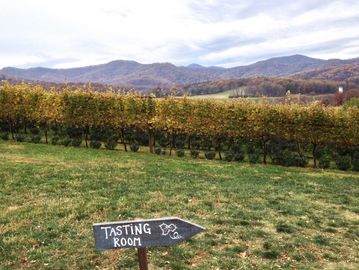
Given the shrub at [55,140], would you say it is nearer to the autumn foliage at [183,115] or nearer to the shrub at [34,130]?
the autumn foliage at [183,115]

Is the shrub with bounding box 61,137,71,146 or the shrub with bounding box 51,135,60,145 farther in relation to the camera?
the shrub with bounding box 51,135,60,145

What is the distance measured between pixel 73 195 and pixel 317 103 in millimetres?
22744

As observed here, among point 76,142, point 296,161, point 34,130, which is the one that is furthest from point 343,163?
point 34,130

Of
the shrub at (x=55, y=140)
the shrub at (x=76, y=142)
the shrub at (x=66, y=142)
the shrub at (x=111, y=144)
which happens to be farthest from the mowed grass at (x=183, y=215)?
the shrub at (x=55, y=140)

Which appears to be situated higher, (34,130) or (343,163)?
(34,130)

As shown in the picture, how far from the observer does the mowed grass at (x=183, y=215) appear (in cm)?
852

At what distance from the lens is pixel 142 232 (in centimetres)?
534

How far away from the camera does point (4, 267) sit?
7.98 meters

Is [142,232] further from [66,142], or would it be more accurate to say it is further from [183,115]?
[66,142]

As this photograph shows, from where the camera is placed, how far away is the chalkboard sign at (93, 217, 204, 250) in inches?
209

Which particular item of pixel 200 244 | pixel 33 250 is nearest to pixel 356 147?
pixel 200 244

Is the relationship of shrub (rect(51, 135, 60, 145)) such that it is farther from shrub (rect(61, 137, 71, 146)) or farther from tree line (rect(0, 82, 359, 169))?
tree line (rect(0, 82, 359, 169))

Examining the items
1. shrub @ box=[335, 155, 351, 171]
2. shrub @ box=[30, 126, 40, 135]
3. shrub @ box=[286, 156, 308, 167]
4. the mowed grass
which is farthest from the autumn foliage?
the mowed grass

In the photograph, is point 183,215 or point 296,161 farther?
point 296,161
